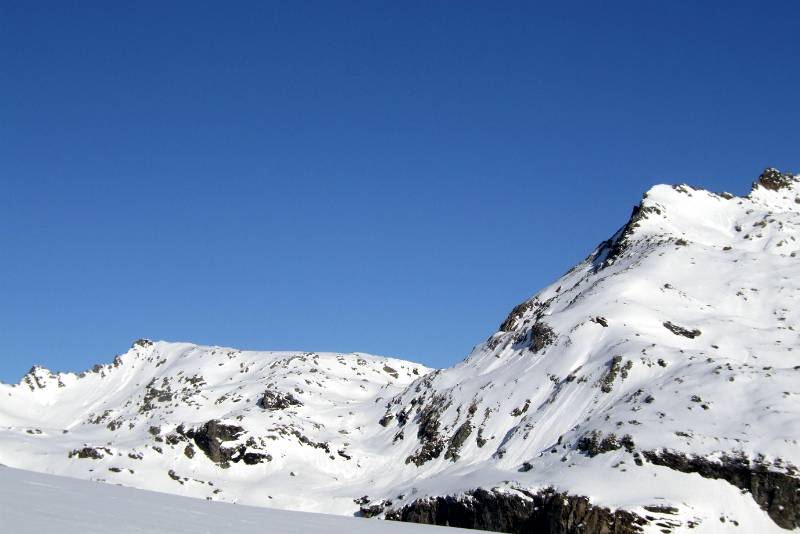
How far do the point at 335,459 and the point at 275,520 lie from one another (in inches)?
3828

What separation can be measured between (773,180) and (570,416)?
3743 inches

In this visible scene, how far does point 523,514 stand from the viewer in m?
74.4

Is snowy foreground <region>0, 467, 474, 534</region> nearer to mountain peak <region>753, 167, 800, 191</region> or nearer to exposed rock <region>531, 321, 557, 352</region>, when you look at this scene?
exposed rock <region>531, 321, 557, 352</region>

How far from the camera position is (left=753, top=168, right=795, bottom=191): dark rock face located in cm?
16312

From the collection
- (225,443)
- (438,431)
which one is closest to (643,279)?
(438,431)

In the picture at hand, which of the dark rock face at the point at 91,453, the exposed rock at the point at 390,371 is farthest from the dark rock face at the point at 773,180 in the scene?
the dark rock face at the point at 91,453

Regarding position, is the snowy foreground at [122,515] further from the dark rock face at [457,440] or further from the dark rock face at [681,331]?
the dark rock face at [681,331]

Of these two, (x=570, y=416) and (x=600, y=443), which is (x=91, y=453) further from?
(x=600, y=443)

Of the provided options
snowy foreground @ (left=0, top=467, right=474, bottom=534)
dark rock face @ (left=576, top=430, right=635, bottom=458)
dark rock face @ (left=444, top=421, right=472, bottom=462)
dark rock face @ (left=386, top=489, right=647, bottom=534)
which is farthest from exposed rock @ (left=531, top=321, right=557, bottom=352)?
snowy foreground @ (left=0, top=467, right=474, bottom=534)

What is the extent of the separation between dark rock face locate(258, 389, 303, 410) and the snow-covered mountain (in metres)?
0.40

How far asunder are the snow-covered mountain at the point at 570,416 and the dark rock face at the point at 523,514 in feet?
0.61

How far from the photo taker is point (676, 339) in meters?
102

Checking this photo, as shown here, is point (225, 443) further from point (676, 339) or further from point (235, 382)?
point (676, 339)

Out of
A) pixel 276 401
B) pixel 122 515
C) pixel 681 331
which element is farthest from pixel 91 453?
pixel 122 515
